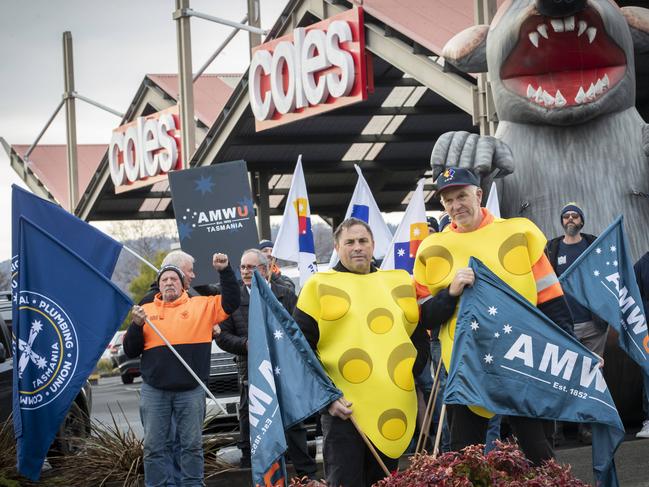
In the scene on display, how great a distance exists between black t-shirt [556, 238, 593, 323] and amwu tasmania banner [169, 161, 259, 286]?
2.72 meters

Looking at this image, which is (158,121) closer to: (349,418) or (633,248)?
(633,248)

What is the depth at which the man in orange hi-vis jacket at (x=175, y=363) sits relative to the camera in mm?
7613

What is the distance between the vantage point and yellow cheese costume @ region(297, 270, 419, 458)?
5.75 metres

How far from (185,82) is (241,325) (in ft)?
50.2

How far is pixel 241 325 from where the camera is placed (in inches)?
342

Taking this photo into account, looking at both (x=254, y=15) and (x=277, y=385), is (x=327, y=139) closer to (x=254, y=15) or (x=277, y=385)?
(x=254, y=15)

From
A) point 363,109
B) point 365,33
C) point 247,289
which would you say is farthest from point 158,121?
point 247,289

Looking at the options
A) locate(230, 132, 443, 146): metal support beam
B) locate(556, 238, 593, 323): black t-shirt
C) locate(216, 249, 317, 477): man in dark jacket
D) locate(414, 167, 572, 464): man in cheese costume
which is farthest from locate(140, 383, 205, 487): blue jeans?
locate(230, 132, 443, 146): metal support beam

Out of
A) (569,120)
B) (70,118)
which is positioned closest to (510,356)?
(569,120)

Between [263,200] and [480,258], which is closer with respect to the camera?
[480,258]

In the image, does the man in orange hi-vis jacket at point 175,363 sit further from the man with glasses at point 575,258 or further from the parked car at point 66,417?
the man with glasses at point 575,258

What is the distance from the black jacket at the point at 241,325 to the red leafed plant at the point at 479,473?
4.33m

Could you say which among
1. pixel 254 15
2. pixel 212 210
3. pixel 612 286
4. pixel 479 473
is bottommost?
pixel 479 473

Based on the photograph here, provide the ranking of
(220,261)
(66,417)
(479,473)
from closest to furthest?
(479,473) < (220,261) < (66,417)
